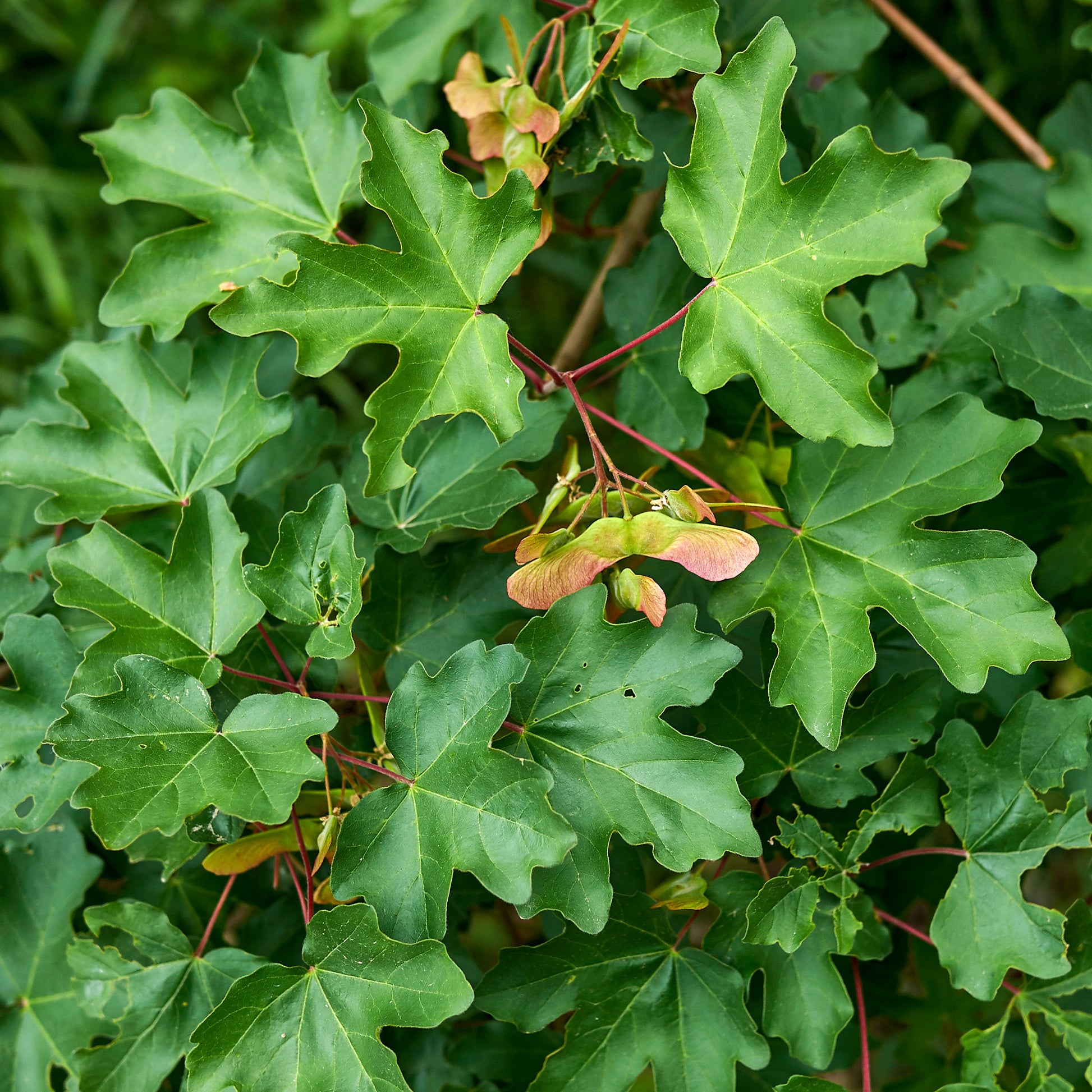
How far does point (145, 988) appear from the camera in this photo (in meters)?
0.98

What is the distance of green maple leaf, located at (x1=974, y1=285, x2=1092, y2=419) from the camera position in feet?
3.30

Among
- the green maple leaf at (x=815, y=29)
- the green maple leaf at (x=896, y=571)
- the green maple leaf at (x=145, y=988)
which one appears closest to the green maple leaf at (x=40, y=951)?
the green maple leaf at (x=145, y=988)

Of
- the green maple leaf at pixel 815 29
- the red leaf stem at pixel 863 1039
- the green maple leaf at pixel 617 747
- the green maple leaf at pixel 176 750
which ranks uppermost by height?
the green maple leaf at pixel 815 29

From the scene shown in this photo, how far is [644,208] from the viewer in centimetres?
131

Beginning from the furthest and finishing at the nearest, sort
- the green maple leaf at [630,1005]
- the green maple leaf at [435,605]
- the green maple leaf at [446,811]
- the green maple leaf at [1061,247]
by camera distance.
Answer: the green maple leaf at [1061,247] < the green maple leaf at [435,605] < the green maple leaf at [630,1005] < the green maple leaf at [446,811]

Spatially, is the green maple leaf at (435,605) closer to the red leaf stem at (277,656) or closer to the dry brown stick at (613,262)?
the red leaf stem at (277,656)

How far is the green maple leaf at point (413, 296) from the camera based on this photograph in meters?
0.83

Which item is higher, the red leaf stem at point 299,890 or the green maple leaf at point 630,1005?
the red leaf stem at point 299,890

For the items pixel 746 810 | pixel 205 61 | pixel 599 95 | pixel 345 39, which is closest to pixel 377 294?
pixel 599 95

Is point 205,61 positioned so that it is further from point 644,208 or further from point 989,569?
point 989,569

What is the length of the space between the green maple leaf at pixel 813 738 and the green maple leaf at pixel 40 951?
772mm

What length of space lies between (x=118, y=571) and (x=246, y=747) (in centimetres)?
25

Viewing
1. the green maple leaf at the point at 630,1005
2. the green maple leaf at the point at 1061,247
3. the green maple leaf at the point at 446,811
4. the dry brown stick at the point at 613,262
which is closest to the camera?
the green maple leaf at the point at 446,811

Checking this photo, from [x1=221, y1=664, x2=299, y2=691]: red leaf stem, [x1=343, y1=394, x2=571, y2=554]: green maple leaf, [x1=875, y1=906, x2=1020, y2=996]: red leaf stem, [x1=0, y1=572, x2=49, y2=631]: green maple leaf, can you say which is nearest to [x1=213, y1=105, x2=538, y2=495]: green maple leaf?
[x1=343, y1=394, x2=571, y2=554]: green maple leaf
